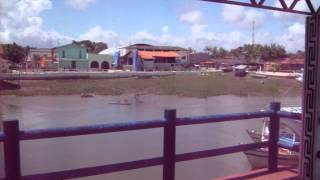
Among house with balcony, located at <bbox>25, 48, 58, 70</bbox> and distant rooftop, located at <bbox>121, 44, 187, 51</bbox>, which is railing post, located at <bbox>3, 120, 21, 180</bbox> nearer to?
house with balcony, located at <bbox>25, 48, 58, 70</bbox>

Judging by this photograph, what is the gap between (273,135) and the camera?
20.9 ft

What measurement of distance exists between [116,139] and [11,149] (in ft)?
78.8

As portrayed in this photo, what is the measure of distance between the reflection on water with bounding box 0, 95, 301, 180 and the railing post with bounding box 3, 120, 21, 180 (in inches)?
600

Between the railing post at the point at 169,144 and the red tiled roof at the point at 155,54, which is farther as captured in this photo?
the red tiled roof at the point at 155,54

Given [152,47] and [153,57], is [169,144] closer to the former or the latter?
[153,57]

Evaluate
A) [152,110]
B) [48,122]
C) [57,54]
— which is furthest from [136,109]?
[57,54]

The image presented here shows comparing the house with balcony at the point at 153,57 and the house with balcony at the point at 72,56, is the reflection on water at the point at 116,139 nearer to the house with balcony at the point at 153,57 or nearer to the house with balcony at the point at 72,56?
the house with balcony at the point at 72,56

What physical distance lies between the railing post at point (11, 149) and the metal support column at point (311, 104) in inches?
122

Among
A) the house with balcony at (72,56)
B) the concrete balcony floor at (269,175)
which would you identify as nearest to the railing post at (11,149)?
the concrete balcony floor at (269,175)

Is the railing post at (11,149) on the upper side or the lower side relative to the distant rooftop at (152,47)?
lower

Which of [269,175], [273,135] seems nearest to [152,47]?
[273,135]

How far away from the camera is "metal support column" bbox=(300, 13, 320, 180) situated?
533 centimetres

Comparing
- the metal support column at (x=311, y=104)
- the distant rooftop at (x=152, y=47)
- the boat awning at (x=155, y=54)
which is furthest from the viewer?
the distant rooftop at (x=152, y=47)

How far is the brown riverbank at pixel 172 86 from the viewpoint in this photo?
181ft
